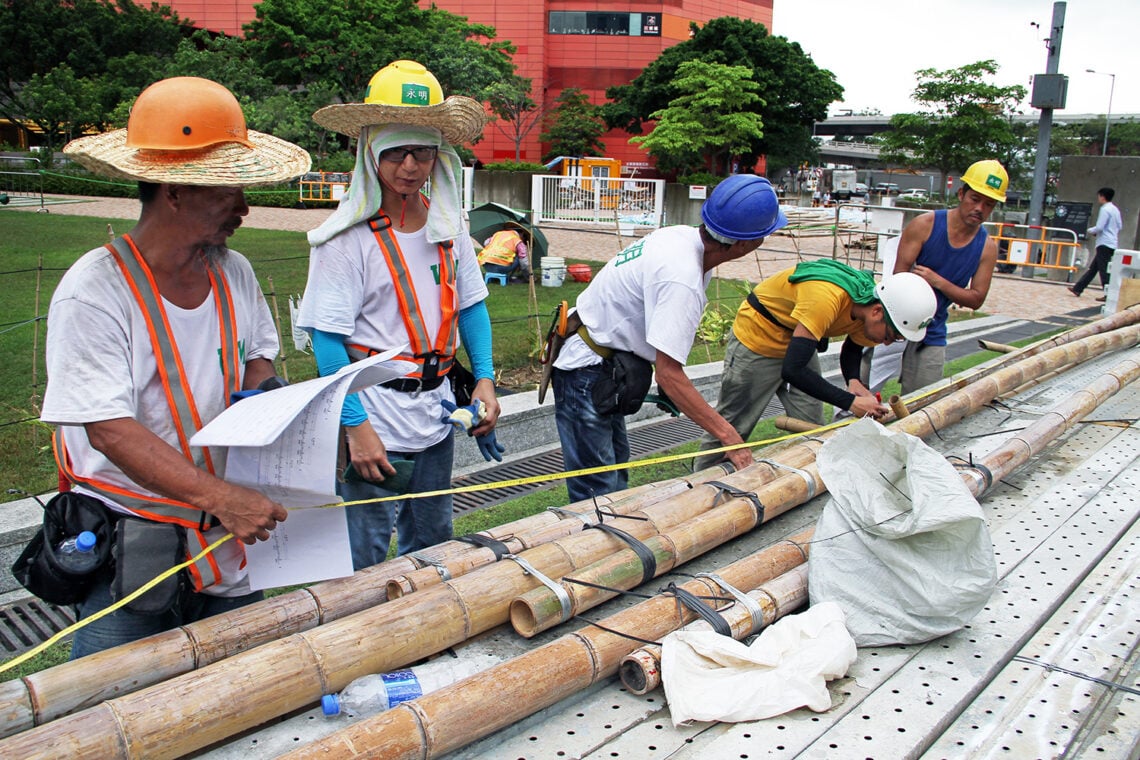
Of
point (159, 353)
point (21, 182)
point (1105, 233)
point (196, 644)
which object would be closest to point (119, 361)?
point (159, 353)

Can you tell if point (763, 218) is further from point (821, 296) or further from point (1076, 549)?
point (1076, 549)

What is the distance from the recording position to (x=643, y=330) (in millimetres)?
3447

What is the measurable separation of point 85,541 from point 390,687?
0.71 metres

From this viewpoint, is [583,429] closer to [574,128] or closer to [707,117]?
[707,117]

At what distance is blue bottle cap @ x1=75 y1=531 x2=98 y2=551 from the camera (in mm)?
1887

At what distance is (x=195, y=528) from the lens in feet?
6.72

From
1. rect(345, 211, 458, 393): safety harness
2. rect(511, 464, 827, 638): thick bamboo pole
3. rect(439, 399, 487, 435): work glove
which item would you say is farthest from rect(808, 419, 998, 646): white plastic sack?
rect(345, 211, 458, 393): safety harness

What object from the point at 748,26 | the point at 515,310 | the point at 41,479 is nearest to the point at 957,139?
the point at 748,26

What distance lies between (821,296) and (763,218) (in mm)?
652

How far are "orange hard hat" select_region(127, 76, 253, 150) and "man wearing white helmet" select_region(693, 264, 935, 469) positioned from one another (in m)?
2.39

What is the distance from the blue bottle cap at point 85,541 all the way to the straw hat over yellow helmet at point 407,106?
1399 mm

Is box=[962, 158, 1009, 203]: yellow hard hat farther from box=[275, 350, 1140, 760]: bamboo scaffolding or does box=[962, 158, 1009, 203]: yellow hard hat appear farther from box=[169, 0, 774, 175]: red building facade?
box=[169, 0, 774, 175]: red building facade

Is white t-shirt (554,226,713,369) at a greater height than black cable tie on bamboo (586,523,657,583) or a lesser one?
greater

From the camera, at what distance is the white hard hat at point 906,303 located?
12.6 feet
